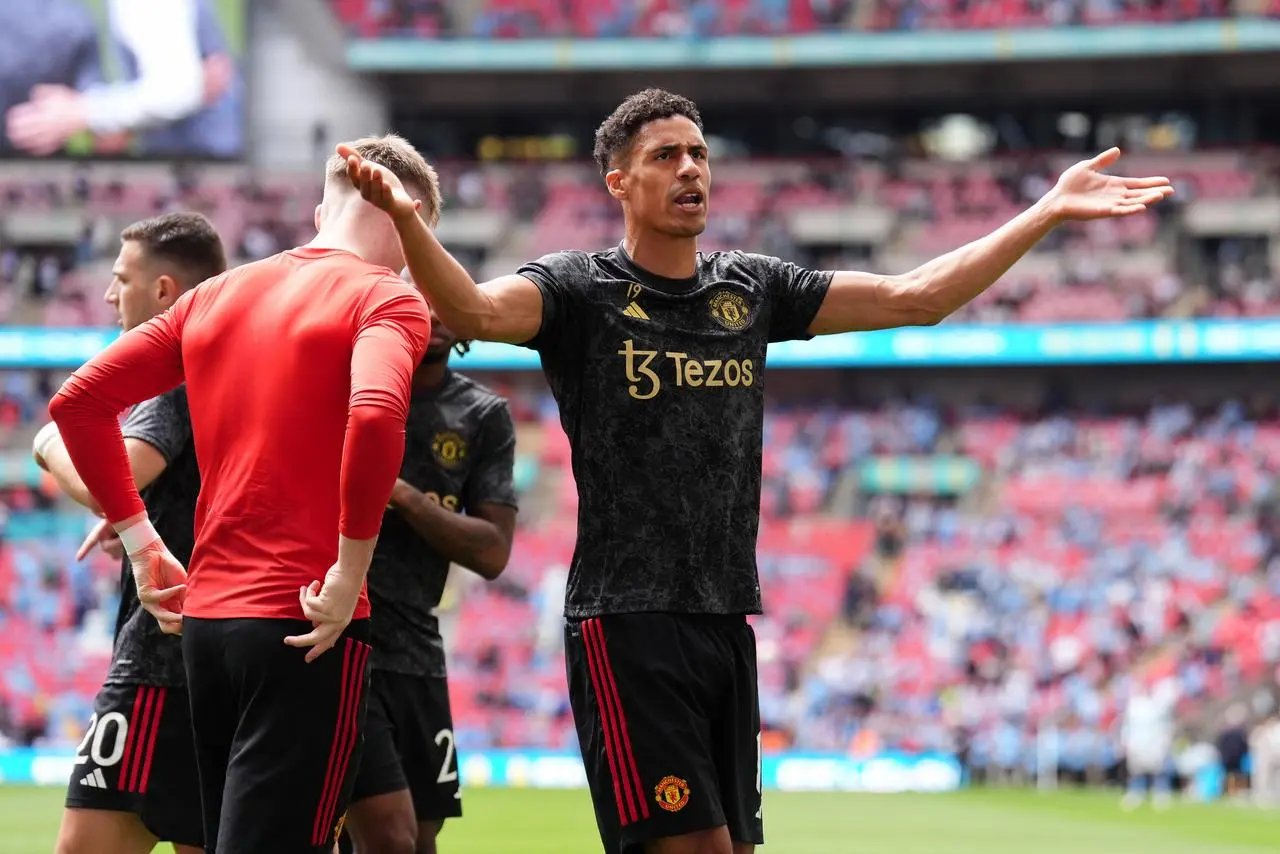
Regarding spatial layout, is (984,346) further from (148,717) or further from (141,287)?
(148,717)

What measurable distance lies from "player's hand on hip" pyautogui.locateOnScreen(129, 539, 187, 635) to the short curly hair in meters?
1.64

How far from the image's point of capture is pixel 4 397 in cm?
3072

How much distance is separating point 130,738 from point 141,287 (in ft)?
4.31

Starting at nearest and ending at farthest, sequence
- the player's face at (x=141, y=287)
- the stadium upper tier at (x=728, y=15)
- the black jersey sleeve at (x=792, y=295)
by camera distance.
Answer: the black jersey sleeve at (x=792, y=295) < the player's face at (x=141, y=287) < the stadium upper tier at (x=728, y=15)

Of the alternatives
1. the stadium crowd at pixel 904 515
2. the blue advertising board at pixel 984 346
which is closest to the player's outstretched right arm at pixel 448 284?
the stadium crowd at pixel 904 515

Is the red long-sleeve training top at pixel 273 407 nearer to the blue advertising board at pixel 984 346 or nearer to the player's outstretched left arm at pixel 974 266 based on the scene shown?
the player's outstretched left arm at pixel 974 266

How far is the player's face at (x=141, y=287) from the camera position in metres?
5.11

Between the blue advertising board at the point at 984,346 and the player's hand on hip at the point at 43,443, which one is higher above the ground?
the blue advertising board at the point at 984,346

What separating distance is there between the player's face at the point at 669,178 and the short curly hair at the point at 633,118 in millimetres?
24

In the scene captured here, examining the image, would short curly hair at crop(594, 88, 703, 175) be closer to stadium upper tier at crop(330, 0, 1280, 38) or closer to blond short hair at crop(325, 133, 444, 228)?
blond short hair at crop(325, 133, 444, 228)

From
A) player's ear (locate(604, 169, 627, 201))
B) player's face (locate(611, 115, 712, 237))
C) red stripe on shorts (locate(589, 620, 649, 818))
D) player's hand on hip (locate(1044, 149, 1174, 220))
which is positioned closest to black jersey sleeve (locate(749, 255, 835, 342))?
player's face (locate(611, 115, 712, 237))

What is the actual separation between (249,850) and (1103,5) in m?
32.2

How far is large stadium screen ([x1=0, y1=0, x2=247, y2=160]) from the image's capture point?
33312 mm

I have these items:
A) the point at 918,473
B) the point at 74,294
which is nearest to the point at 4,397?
the point at 74,294
